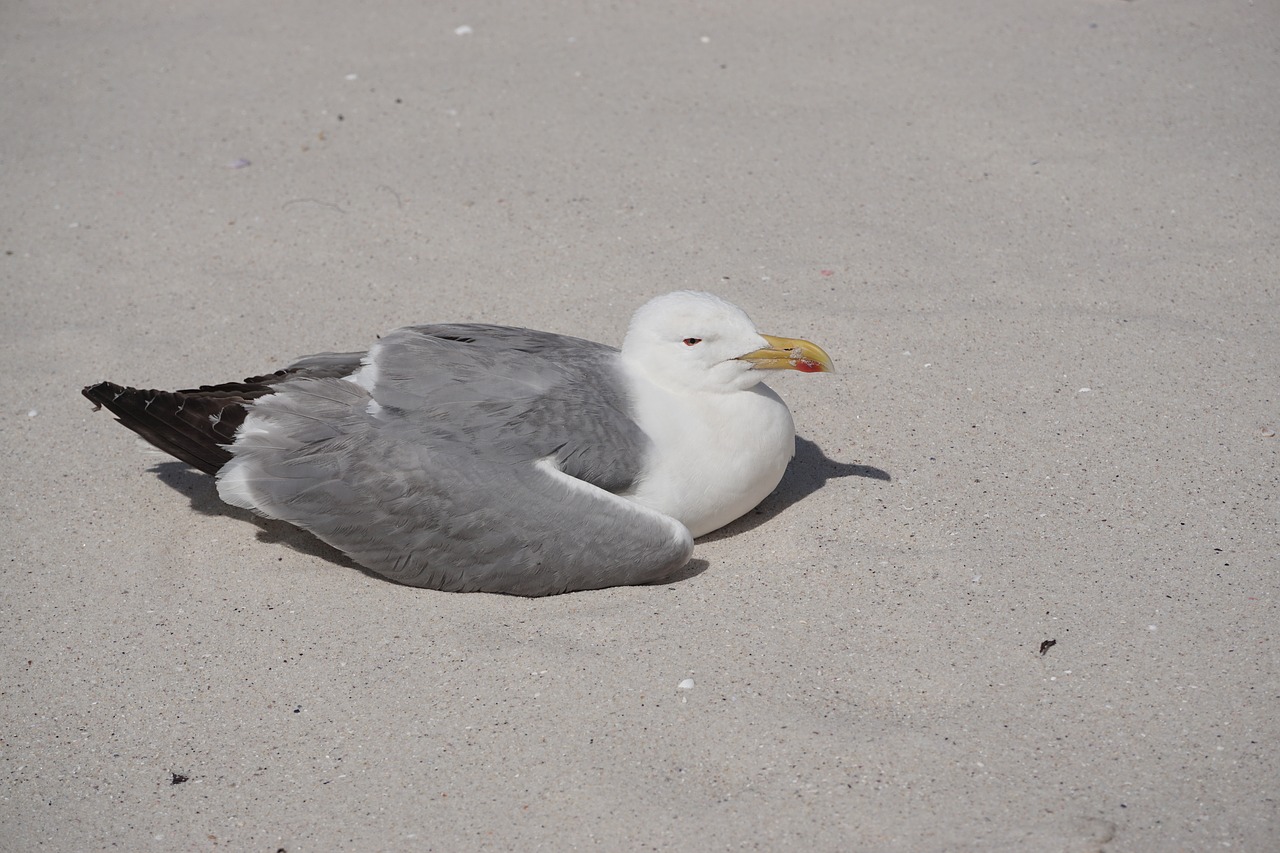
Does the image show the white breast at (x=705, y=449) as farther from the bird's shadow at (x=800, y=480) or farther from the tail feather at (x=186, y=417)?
the tail feather at (x=186, y=417)

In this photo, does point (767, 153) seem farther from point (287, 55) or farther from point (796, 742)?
point (796, 742)

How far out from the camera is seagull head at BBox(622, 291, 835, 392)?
161 inches

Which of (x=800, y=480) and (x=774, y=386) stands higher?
(x=774, y=386)

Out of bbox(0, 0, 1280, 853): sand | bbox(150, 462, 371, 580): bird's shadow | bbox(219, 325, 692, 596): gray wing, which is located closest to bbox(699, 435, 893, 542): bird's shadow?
bbox(0, 0, 1280, 853): sand

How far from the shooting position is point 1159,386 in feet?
15.9

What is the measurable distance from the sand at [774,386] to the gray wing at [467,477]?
0.56 feet

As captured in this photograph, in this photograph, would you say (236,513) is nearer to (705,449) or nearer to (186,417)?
(186,417)

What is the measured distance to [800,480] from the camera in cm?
457

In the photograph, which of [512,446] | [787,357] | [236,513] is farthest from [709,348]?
[236,513]

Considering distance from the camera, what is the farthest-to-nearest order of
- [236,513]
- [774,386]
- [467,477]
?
[774,386] < [236,513] < [467,477]

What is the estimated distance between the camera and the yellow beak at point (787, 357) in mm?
4094

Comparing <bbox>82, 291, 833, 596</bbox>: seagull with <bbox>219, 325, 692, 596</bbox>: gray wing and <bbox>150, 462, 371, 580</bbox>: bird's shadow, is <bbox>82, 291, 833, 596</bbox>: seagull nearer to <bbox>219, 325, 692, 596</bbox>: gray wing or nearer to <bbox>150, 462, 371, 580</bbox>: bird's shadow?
<bbox>219, 325, 692, 596</bbox>: gray wing

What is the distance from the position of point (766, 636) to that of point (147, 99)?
5.83 meters

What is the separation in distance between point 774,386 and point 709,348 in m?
1.14
